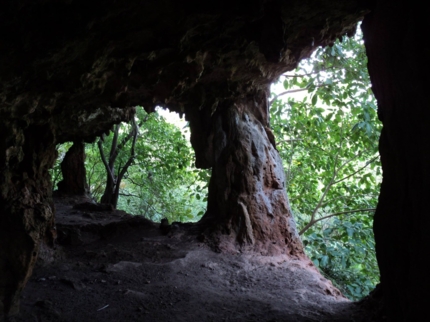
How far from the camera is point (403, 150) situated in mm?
2605

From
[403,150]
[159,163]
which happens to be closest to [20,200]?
[403,150]

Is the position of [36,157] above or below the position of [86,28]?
below

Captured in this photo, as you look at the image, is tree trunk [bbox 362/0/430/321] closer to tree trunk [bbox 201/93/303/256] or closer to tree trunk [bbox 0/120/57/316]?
tree trunk [bbox 0/120/57/316]

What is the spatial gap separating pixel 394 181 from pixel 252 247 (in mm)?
3583

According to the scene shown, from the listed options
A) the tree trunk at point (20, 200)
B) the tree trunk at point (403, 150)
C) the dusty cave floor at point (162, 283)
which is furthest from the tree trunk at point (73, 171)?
the tree trunk at point (403, 150)

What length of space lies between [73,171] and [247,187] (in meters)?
5.58

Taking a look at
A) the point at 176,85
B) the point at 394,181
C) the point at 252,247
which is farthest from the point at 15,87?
the point at 252,247

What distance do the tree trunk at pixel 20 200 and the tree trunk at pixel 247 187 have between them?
2.71 metres

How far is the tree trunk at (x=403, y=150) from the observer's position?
7.61 feet

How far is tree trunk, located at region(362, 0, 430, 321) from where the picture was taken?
232 cm

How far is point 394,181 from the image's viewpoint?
2783 millimetres

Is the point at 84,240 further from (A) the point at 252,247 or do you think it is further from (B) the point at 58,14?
(B) the point at 58,14

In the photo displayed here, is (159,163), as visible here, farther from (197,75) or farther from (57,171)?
(197,75)

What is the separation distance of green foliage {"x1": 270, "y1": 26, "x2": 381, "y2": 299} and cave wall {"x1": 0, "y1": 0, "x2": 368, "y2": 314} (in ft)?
4.94
